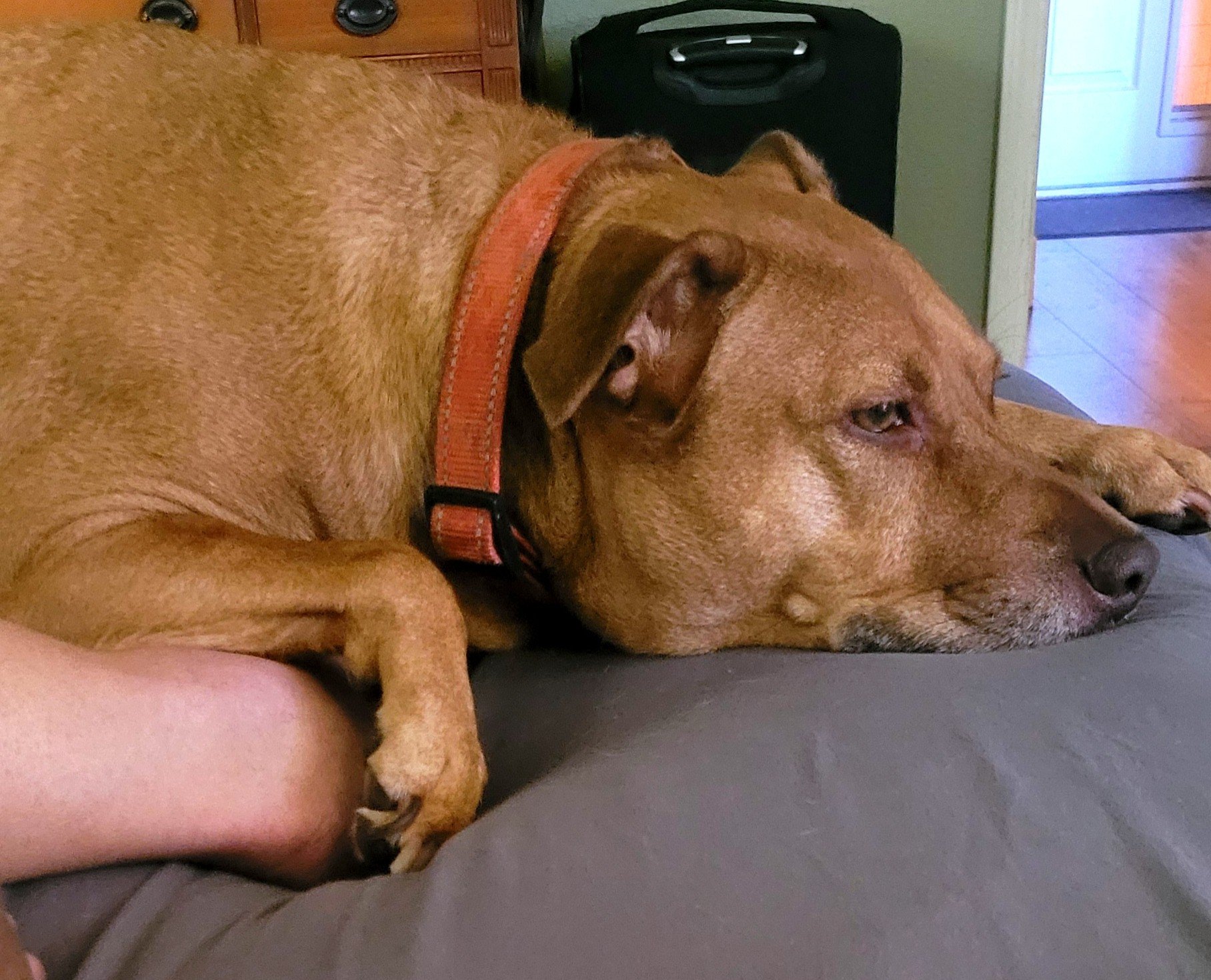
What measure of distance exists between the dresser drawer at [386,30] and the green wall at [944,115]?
1162 millimetres

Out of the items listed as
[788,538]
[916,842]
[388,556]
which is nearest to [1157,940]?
[916,842]

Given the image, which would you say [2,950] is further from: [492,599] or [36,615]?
[492,599]

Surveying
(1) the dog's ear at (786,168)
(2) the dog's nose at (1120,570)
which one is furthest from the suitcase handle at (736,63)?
(2) the dog's nose at (1120,570)

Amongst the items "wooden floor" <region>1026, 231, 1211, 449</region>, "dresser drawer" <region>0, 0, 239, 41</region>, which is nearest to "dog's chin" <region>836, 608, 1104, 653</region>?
"dresser drawer" <region>0, 0, 239, 41</region>

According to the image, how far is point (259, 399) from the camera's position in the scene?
Answer: 1.55m

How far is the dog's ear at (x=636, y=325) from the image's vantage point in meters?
1.34

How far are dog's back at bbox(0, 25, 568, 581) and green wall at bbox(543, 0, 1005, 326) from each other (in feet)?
7.14

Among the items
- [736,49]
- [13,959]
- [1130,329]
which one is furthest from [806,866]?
[1130,329]

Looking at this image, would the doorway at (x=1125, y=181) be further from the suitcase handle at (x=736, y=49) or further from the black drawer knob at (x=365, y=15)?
the black drawer knob at (x=365, y=15)

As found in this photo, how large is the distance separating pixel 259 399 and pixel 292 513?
162 millimetres

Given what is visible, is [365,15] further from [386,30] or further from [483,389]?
[483,389]

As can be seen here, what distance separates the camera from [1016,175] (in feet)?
13.1

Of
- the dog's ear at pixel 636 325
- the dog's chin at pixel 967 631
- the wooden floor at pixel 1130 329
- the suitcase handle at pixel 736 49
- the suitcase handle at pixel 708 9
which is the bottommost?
the wooden floor at pixel 1130 329

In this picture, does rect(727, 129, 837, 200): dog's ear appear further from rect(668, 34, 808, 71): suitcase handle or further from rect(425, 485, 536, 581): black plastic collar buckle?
rect(668, 34, 808, 71): suitcase handle
